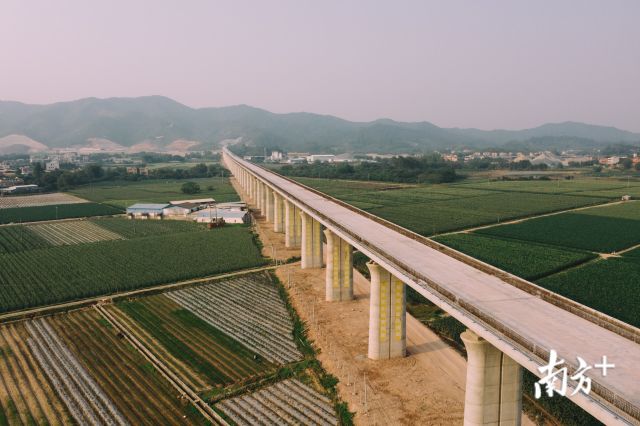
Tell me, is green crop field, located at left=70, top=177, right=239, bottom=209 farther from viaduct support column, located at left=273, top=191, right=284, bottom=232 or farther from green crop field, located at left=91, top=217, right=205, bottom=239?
viaduct support column, located at left=273, top=191, right=284, bottom=232

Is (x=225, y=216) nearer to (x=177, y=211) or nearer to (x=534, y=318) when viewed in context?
(x=177, y=211)

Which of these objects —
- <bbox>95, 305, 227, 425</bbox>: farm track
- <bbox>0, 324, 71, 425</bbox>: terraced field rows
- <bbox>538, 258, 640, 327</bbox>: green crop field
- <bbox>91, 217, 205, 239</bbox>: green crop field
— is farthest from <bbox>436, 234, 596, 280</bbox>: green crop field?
<bbox>91, 217, 205, 239</bbox>: green crop field

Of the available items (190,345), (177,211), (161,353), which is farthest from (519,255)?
(177,211)

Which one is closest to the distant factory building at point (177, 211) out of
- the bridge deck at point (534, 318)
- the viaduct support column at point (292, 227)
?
the viaduct support column at point (292, 227)

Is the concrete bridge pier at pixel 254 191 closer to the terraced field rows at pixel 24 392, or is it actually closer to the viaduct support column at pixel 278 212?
the viaduct support column at pixel 278 212

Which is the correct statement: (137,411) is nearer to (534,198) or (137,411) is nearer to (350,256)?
(350,256)

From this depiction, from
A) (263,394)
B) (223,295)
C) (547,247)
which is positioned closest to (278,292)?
(223,295)
